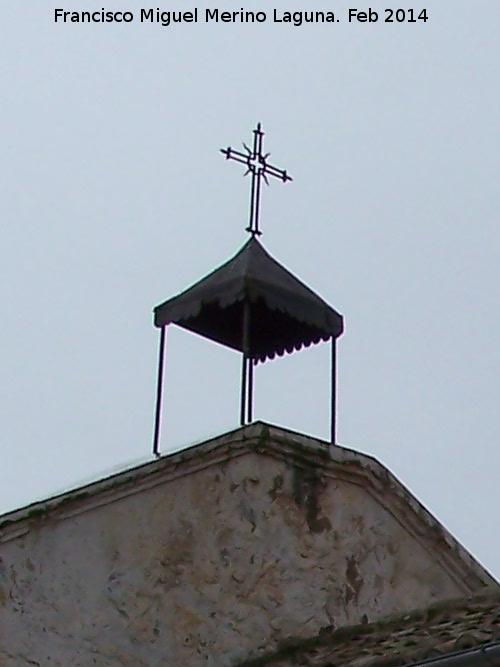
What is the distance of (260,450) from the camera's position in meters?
9.09

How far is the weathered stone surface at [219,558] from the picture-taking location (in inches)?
324

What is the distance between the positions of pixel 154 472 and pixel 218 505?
0.54 meters

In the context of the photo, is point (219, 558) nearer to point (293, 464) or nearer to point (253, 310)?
point (293, 464)

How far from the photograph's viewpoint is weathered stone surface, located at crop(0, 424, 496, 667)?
8219 millimetres

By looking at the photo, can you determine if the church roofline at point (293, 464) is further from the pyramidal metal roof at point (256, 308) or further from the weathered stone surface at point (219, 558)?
the pyramidal metal roof at point (256, 308)

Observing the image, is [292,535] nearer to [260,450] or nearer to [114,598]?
[260,450]

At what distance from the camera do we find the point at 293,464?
30.3 feet

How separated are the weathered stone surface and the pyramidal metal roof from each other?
1.51 m

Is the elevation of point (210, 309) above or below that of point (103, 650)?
above

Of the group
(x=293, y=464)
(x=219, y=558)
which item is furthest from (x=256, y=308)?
(x=219, y=558)

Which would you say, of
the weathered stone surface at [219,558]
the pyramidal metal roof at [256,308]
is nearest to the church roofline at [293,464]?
the weathered stone surface at [219,558]

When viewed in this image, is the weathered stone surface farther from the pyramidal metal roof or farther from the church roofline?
the pyramidal metal roof

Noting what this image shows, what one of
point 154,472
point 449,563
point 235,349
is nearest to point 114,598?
point 154,472

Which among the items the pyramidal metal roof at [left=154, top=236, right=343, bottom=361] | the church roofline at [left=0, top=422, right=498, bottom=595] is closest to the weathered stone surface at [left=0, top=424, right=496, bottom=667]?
the church roofline at [left=0, top=422, right=498, bottom=595]
